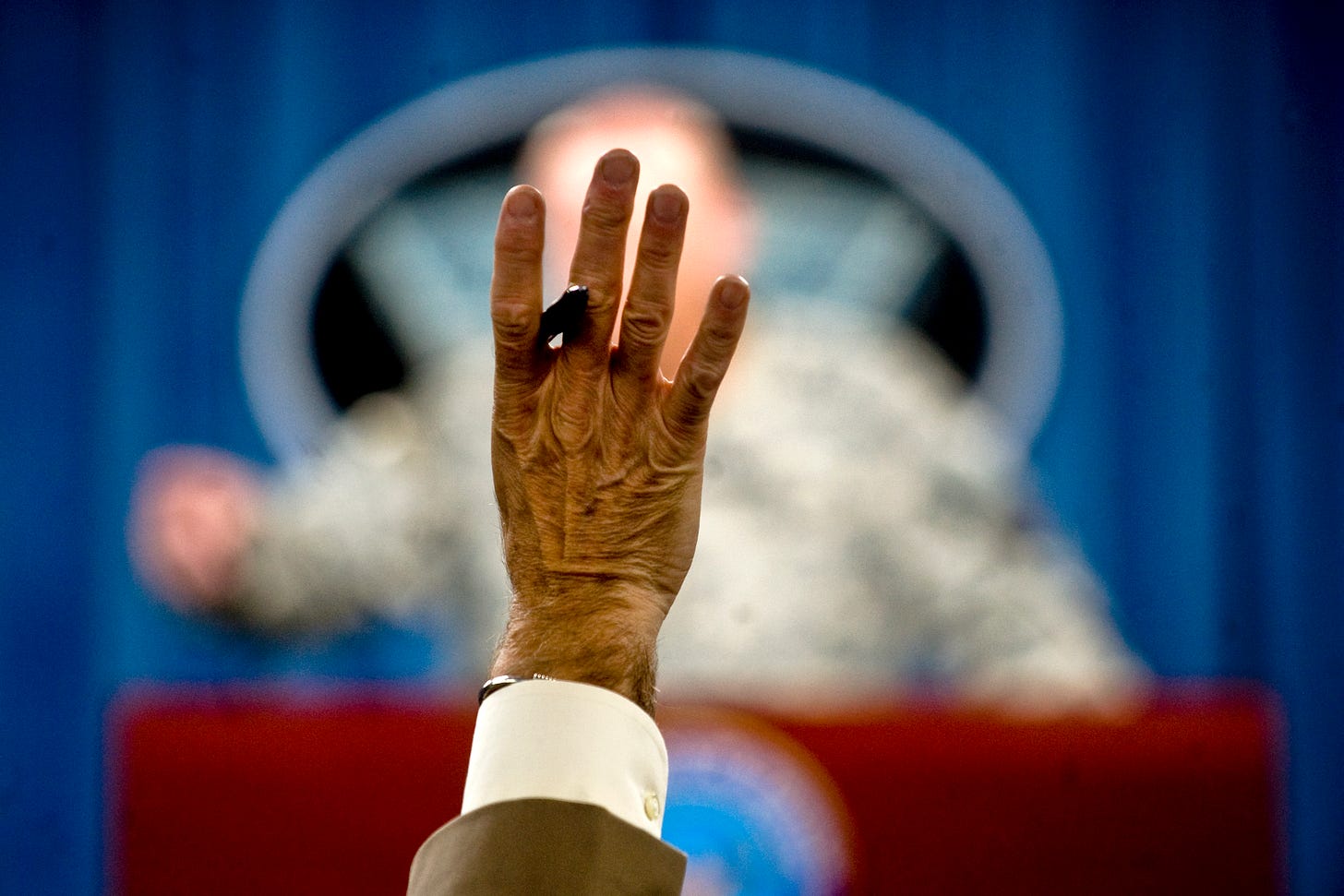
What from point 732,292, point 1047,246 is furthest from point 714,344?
point 1047,246

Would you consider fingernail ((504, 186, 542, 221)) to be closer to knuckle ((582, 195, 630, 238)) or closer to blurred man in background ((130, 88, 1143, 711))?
knuckle ((582, 195, 630, 238))

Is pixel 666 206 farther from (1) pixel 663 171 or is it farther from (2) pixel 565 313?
(1) pixel 663 171

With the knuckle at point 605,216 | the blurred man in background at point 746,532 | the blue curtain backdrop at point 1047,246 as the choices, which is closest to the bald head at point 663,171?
the blurred man in background at point 746,532

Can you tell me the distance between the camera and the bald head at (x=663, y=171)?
5.44 ft

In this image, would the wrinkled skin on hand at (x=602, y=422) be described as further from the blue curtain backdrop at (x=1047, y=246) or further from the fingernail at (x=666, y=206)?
the blue curtain backdrop at (x=1047, y=246)

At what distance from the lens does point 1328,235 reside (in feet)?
7.57

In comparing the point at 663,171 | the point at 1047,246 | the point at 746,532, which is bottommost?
the point at 746,532

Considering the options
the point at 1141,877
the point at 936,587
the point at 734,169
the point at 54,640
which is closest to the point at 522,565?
the point at 1141,877

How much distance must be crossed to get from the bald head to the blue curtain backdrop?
18 cm

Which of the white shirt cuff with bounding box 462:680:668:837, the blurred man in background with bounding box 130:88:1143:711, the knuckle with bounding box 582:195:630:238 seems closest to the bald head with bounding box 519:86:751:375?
the blurred man in background with bounding box 130:88:1143:711

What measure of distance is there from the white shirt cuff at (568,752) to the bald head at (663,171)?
0.95 metres

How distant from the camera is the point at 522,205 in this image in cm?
56

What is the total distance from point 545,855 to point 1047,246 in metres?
1.97

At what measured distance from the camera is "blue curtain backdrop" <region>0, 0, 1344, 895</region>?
227cm
